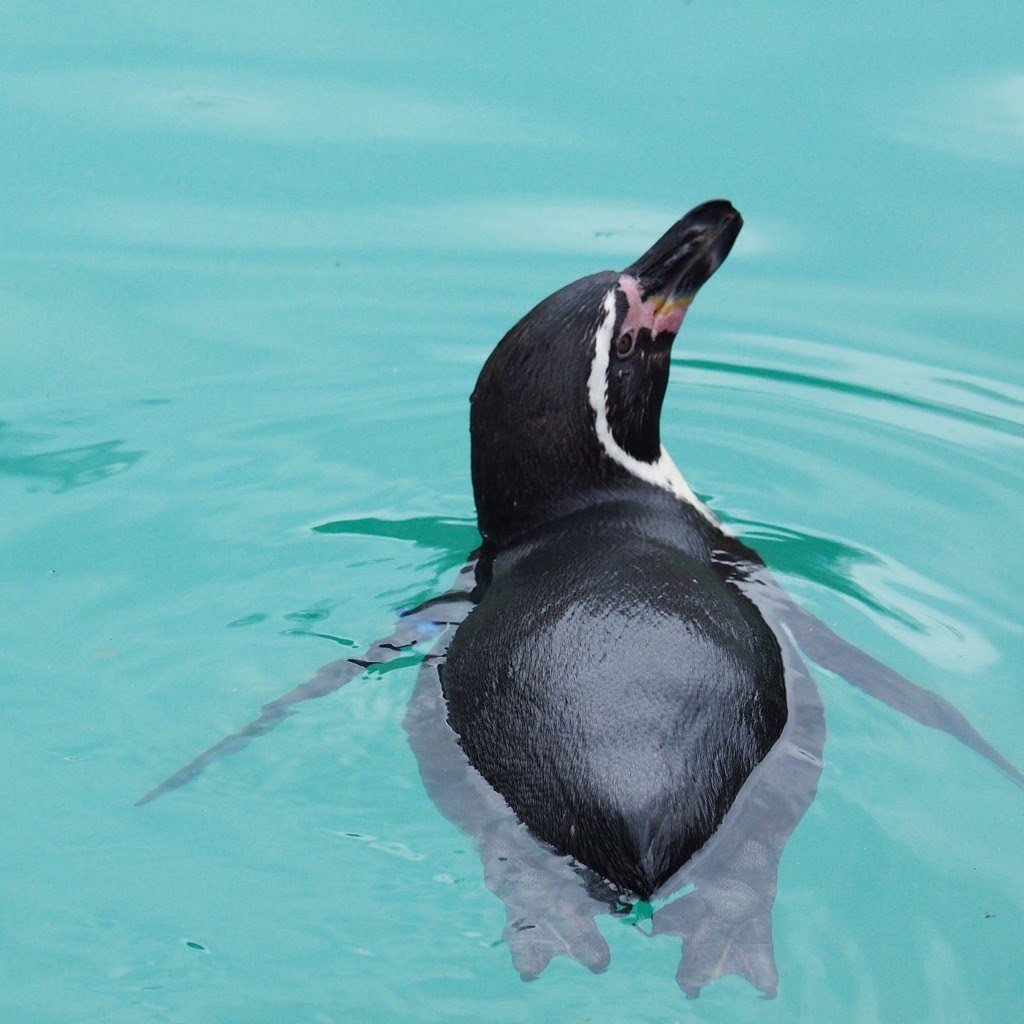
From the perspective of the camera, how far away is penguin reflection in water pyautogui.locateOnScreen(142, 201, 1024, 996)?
7.14ft

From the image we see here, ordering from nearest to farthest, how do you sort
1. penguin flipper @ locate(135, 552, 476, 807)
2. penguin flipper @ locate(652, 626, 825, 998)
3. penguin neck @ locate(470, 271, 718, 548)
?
1. penguin flipper @ locate(652, 626, 825, 998)
2. penguin flipper @ locate(135, 552, 476, 807)
3. penguin neck @ locate(470, 271, 718, 548)

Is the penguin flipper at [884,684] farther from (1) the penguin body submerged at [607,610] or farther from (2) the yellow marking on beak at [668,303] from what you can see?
(2) the yellow marking on beak at [668,303]

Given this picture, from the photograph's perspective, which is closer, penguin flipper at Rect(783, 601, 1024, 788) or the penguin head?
penguin flipper at Rect(783, 601, 1024, 788)

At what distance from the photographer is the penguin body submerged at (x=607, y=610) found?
2197mm

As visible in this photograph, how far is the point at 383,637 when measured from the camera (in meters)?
3.02

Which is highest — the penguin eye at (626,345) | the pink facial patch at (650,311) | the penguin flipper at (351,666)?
the pink facial patch at (650,311)

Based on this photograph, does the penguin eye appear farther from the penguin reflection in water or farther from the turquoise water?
the turquoise water

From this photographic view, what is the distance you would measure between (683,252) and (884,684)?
0.91 m

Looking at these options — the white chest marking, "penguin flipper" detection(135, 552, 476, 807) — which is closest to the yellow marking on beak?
the white chest marking

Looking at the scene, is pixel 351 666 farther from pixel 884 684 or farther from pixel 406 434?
pixel 406 434

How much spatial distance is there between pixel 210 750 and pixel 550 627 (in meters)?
0.66

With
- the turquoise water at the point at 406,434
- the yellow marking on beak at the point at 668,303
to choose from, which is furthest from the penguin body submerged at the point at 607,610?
the turquoise water at the point at 406,434

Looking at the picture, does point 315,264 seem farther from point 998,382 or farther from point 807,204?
point 998,382

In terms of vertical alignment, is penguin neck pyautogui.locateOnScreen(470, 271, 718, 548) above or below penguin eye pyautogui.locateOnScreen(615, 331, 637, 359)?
below
